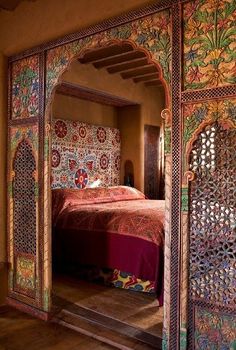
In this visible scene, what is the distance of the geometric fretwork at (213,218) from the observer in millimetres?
2270

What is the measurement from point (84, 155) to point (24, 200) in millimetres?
2478

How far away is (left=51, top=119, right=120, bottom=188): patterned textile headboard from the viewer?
5527 millimetres

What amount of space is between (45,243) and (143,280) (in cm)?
115

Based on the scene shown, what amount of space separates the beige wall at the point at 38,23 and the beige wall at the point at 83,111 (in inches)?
75.0

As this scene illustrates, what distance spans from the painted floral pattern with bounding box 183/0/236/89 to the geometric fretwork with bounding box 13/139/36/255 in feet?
5.80

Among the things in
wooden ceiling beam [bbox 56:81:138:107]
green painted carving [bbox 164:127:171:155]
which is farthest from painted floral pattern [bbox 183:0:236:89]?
wooden ceiling beam [bbox 56:81:138:107]

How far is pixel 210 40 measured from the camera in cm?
233


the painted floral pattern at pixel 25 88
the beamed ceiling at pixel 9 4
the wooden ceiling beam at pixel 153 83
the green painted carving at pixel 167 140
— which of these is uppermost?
the beamed ceiling at pixel 9 4

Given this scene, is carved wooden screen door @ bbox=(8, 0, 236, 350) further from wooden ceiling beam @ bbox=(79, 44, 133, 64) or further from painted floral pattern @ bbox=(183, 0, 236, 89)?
wooden ceiling beam @ bbox=(79, 44, 133, 64)

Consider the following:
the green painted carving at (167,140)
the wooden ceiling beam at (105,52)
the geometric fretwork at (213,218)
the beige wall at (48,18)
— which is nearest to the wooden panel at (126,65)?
the wooden ceiling beam at (105,52)

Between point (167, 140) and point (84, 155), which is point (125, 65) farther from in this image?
point (167, 140)

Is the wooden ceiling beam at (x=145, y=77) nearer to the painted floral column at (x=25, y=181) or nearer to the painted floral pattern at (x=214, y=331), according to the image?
the painted floral column at (x=25, y=181)

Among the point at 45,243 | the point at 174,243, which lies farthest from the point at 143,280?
the point at 174,243

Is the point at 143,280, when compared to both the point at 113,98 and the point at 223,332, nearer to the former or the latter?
the point at 223,332
